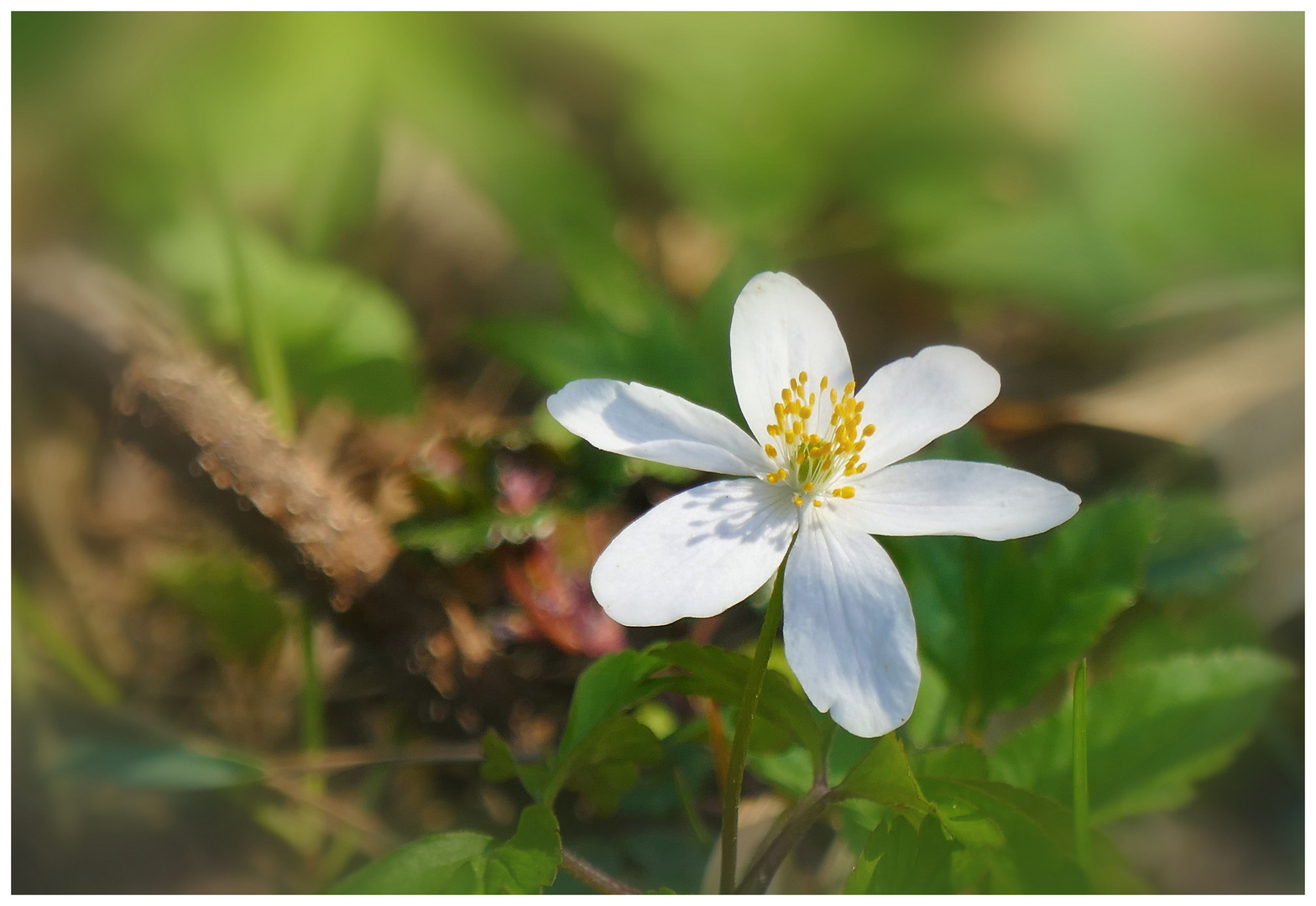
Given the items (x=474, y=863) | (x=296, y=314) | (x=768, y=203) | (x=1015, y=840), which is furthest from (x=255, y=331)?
(x=1015, y=840)

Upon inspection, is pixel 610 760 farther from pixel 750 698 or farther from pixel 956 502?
pixel 956 502

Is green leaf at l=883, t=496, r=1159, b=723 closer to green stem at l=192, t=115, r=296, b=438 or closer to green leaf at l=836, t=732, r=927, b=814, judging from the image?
green leaf at l=836, t=732, r=927, b=814

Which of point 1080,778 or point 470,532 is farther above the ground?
point 470,532

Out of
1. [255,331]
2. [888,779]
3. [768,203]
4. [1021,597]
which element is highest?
[768,203]

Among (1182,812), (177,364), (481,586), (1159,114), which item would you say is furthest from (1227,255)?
(177,364)

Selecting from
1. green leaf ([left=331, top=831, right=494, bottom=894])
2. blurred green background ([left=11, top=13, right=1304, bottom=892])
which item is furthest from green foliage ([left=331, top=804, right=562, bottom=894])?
blurred green background ([left=11, top=13, right=1304, bottom=892])

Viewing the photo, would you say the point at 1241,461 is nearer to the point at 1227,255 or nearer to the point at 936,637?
the point at 1227,255
